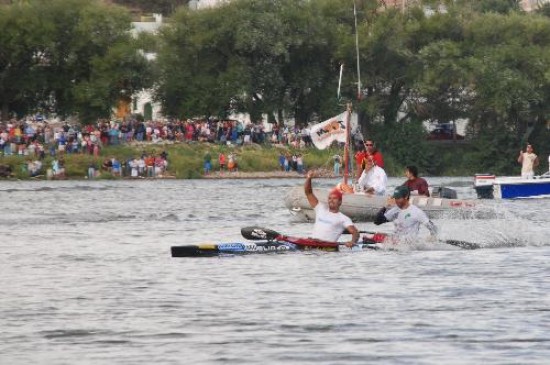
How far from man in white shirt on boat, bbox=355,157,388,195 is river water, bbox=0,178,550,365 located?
197cm

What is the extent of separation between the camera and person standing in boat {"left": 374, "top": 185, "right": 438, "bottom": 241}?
2928 cm

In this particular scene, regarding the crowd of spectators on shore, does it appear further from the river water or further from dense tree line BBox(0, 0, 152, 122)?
the river water

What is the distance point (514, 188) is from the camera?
5684 centimetres

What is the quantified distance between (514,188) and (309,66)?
39.8 metres

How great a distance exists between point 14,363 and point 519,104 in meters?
77.8

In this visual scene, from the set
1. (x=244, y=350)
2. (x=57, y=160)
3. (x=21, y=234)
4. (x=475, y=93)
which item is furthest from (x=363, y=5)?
(x=244, y=350)

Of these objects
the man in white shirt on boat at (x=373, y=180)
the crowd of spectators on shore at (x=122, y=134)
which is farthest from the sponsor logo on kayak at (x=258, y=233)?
the crowd of spectators on shore at (x=122, y=134)

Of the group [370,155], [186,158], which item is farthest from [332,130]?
[186,158]

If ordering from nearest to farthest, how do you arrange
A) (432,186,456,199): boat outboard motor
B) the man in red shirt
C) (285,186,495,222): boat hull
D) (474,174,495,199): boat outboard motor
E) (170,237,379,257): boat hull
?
(170,237,379,257): boat hull → the man in red shirt → (285,186,495,222): boat hull → (432,186,456,199): boat outboard motor → (474,174,495,199): boat outboard motor

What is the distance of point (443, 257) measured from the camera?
31250 mm

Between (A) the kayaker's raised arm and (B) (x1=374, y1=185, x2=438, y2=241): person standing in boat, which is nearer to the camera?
(B) (x1=374, y1=185, x2=438, y2=241): person standing in boat

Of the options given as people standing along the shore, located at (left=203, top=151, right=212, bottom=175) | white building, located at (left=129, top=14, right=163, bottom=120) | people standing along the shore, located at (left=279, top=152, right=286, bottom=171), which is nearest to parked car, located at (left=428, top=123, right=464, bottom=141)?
white building, located at (left=129, top=14, right=163, bottom=120)

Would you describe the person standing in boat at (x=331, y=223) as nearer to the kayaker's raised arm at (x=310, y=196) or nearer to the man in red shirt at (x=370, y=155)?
the kayaker's raised arm at (x=310, y=196)

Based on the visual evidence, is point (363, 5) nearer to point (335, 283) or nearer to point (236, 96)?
point (236, 96)
